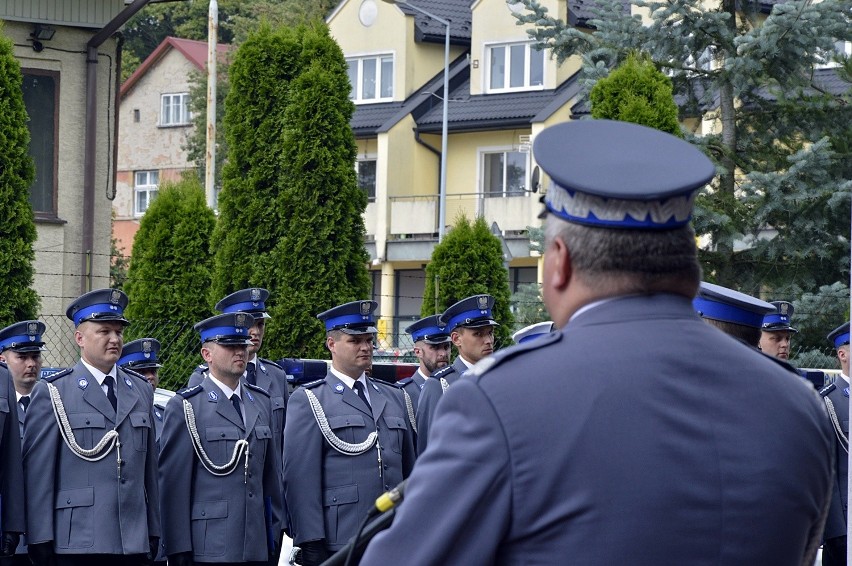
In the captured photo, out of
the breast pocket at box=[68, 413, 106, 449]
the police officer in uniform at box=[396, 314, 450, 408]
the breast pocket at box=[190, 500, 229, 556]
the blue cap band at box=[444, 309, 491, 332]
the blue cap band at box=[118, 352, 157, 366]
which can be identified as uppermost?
the blue cap band at box=[444, 309, 491, 332]

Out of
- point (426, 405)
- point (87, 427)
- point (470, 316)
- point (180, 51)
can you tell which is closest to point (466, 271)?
point (470, 316)

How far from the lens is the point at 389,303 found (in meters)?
39.2

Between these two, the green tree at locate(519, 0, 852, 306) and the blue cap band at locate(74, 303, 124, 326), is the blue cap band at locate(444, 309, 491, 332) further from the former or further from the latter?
the green tree at locate(519, 0, 852, 306)

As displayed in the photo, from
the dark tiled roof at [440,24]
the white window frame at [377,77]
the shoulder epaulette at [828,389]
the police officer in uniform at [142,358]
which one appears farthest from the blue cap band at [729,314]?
the white window frame at [377,77]

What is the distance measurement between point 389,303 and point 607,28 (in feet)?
76.5

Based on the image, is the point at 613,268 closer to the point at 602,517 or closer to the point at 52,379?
the point at 602,517

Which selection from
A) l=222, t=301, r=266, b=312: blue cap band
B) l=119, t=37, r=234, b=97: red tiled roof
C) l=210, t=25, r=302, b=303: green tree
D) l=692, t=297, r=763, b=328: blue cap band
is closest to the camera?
l=692, t=297, r=763, b=328: blue cap band

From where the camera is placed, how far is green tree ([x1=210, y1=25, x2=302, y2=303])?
1459 centimetres

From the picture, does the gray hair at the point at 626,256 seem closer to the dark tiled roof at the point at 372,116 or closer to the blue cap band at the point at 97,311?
the blue cap band at the point at 97,311

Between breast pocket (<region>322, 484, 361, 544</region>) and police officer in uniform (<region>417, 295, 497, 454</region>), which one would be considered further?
police officer in uniform (<region>417, 295, 497, 454</region>)

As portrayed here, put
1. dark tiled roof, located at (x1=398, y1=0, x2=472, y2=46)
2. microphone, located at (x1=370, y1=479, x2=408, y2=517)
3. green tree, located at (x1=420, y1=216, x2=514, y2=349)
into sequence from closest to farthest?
microphone, located at (x1=370, y1=479, x2=408, y2=517)
green tree, located at (x1=420, y1=216, x2=514, y2=349)
dark tiled roof, located at (x1=398, y1=0, x2=472, y2=46)

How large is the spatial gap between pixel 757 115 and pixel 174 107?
3847 centimetres

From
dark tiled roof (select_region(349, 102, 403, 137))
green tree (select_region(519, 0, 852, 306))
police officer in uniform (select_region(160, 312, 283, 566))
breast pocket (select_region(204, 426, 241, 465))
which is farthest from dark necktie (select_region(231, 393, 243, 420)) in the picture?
dark tiled roof (select_region(349, 102, 403, 137))

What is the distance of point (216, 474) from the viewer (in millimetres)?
7965
